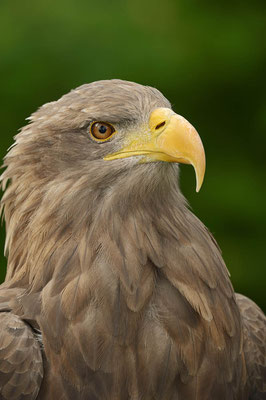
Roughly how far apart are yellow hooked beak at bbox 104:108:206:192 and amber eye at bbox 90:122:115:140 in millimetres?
77

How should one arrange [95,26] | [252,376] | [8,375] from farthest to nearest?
[95,26], [252,376], [8,375]

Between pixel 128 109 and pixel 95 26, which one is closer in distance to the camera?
pixel 128 109

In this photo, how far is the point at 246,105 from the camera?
6559mm

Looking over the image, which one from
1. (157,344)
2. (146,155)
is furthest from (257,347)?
(146,155)

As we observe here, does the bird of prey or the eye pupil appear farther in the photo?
the eye pupil

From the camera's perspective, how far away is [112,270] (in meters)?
3.57

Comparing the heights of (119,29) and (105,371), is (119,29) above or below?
above

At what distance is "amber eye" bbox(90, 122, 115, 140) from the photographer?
3586mm

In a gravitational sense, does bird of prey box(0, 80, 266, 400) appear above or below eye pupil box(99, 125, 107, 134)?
below

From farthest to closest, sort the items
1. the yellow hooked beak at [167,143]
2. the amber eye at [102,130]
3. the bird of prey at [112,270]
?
the amber eye at [102,130] → the bird of prey at [112,270] → the yellow hooked beak at [167,143]

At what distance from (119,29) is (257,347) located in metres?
2.98

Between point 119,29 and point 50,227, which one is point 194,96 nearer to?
point 119,29

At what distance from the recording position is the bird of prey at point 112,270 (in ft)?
11.4

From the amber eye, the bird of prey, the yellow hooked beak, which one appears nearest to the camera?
the yellow hooked beak
